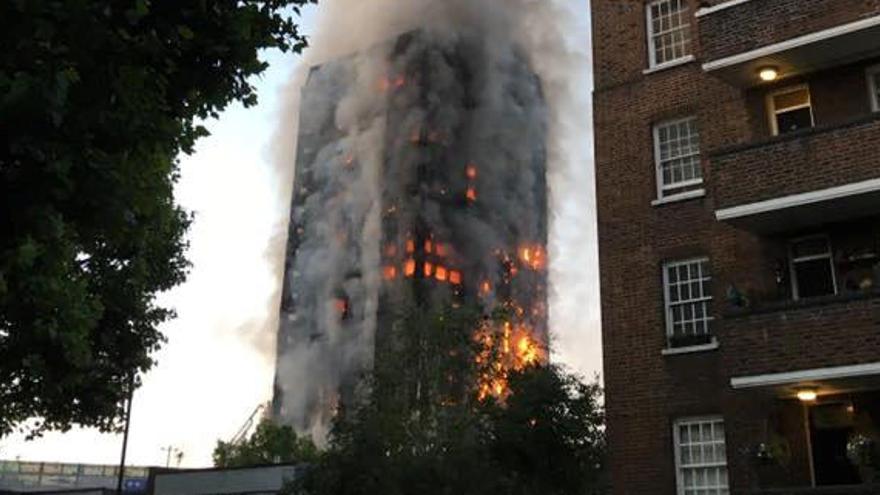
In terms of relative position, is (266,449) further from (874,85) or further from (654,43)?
(874,85)

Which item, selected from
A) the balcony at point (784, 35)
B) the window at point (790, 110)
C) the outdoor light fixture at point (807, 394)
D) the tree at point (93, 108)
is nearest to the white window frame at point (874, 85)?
the balcony at point (784, 35)

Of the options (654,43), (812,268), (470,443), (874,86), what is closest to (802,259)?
(812,268)

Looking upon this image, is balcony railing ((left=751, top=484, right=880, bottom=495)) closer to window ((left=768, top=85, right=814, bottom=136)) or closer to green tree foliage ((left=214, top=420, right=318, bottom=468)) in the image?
window ((left=768, top=85, right=814, bottom=136))

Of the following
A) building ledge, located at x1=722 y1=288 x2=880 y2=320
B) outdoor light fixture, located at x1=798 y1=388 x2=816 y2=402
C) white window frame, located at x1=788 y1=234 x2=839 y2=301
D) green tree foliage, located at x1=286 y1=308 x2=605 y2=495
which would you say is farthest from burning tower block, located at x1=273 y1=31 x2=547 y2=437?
building ledge, located at x1=722 y1=288 x2=880 y2=320

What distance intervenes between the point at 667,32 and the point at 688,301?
638cm

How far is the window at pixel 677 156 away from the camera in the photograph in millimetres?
19922

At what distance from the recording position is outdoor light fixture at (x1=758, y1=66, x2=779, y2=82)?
18.3 metres

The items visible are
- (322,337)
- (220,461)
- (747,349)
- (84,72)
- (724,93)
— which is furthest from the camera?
(322,337)

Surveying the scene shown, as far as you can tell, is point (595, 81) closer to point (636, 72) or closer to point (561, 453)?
point (636, 72)

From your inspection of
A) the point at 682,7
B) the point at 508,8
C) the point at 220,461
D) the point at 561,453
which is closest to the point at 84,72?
the point at 682,7

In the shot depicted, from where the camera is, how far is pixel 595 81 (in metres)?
22.0

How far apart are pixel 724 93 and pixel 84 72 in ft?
49.1

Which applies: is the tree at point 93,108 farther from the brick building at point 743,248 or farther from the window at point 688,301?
the window at point 688,301

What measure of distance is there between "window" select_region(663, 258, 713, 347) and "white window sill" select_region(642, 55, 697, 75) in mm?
4453
